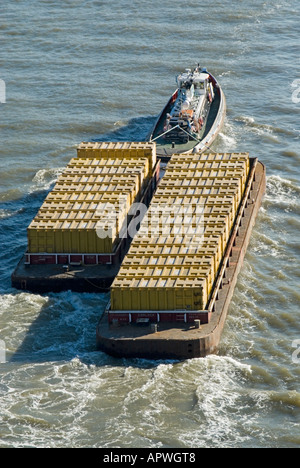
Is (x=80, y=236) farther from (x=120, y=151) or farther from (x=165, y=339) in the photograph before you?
(x=120, y=151)

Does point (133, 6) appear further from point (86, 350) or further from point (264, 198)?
point (86, 350)

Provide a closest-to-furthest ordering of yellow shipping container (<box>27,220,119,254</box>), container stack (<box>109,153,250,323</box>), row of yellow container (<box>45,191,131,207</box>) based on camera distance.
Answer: container stack (<box>109,153,250,323</box>), yellow shipping container (<box>27,220,119,254</box>), row of yellow container (<box>45,191,131,207</box>)

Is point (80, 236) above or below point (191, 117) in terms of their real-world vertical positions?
below

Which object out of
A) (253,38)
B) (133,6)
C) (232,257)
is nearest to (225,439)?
(232,257)

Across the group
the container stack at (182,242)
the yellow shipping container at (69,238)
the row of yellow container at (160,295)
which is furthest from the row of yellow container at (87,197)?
the row of yellow container at (160,295)

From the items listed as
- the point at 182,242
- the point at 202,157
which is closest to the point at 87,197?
the point at 182,242

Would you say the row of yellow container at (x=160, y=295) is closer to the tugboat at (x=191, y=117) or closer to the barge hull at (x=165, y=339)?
the barge hull at (x=165, y=339)

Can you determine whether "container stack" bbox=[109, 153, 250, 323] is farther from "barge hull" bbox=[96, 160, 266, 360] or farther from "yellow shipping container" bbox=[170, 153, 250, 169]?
"barge hull" bbox=[96, 160, 266, 360]

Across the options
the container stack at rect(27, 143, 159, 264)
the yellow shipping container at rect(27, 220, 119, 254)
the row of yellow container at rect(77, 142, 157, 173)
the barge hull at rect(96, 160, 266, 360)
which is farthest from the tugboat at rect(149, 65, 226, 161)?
the barge hull at rect(96, 160, 266, 360)
